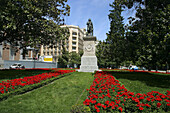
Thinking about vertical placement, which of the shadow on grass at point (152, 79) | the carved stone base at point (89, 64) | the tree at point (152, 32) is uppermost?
the tree at point (152, 32)

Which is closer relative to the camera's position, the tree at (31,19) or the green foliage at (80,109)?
the green foliage at (80,109)

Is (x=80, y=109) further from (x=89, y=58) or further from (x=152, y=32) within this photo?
(x=89, y=58)

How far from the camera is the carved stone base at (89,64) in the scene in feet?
57.9

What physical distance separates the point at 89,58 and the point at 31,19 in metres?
9.00

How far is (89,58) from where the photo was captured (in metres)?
17.8

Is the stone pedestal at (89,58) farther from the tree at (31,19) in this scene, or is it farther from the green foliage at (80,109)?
the green foliage at (80,109)

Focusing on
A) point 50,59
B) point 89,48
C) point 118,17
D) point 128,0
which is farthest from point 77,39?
point 128,0

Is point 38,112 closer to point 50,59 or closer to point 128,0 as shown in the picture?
point 128,0

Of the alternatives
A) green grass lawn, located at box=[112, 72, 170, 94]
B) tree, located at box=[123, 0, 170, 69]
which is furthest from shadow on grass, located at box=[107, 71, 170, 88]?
tree, located at box=[123, 0, 170, 69]

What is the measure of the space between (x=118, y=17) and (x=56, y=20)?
97.3ft

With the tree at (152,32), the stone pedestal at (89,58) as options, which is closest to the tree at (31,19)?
the stone pedestal at (89,58)

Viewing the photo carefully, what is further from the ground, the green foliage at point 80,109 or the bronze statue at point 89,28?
the bronze statue at point 89,28

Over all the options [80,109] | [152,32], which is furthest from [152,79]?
[80,109]

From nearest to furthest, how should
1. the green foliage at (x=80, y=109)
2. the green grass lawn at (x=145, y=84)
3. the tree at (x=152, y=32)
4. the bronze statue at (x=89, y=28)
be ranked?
the green foliage at (x=80, y=109) < the green grass lawn at (x=145, y=84) < the tree at (x=152, y=32) < the bronze statue at (x=89, y=28)
